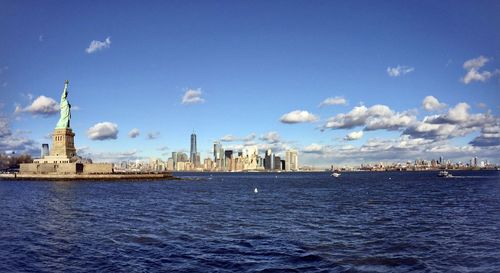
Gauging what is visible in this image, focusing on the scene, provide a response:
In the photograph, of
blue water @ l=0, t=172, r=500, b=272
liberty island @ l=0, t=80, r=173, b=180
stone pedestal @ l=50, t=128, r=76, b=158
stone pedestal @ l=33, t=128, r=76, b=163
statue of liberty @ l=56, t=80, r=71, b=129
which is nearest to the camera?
blue water @ l=0, t=172, r=500, b=272

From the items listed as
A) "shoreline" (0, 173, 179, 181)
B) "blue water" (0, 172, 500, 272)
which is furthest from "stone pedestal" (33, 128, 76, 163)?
→ "blue water" (0, 172, 500, 272)

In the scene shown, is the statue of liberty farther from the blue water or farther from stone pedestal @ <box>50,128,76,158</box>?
the blue water

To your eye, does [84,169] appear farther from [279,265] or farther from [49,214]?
[279,265]

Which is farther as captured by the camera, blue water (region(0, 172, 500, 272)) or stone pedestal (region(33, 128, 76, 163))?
stone pedestal (region(33, 128, 76, 163))

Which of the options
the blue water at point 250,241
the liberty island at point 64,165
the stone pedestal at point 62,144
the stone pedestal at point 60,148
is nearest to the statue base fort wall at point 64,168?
the liberty island at point 64,165

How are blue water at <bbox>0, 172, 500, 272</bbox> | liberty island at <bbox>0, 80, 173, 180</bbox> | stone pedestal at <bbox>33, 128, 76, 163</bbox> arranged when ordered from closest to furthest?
blue water at <bbox>0, 172, 500, 272</bbox> → liberty island at <bbox>0, 80, 173, 180</bbox> → stone pedestal at <bbox>33, 128, 76, 163</bbox>

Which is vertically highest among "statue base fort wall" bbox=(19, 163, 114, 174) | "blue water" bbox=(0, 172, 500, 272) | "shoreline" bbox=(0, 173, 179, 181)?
"statue base fort wall" bbox=(19, 163, 114, 174)

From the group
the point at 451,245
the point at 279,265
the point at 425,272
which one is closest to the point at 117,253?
the point at 279,265

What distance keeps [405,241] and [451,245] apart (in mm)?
2846

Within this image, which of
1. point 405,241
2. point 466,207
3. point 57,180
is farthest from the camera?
point 57,180

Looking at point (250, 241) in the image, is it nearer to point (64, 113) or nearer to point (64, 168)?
point (64, 168)

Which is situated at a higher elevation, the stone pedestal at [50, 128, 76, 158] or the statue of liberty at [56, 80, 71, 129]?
the statue of liberty at [56, 80, 71, 129]

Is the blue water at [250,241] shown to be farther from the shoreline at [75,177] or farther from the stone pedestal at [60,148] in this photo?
the stone pedestal at [60,148]

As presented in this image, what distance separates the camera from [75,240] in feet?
100
